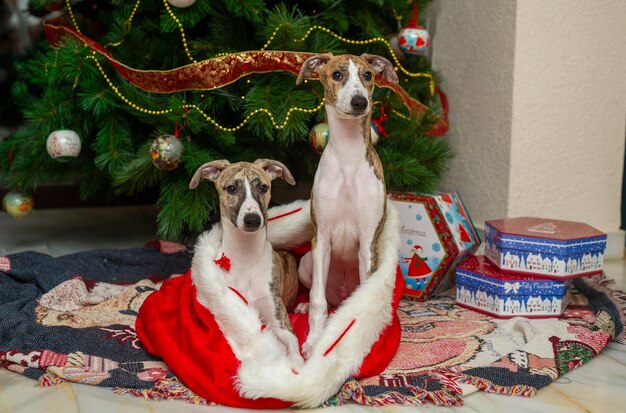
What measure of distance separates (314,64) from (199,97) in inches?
30.1

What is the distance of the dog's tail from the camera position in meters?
1.67

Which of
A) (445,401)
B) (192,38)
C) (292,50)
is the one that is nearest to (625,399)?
(445,401)

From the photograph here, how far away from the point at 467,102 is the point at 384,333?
1595 mm

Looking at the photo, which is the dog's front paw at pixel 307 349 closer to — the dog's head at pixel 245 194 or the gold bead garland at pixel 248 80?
the dog's head at pixel 245 194

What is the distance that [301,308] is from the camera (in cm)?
234

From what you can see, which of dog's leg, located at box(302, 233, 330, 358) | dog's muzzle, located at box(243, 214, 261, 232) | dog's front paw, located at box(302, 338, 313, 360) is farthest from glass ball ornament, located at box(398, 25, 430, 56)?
dog's front paw, located at box(302, 338, 313, 360)

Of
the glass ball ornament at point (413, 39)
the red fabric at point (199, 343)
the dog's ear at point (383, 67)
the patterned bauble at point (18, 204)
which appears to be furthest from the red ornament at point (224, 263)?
the patterned bauble at point (18, 204)

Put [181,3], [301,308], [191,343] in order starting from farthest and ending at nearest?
[181,3]
[301,308]
[191,343]

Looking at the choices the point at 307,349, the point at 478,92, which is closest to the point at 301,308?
the point at 307,349

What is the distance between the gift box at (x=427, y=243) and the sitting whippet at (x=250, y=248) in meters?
0.73

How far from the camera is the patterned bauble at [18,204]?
3.17m

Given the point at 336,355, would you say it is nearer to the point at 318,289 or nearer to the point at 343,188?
the point at 318,289

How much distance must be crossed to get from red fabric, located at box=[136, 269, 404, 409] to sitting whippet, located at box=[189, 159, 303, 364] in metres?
0.14

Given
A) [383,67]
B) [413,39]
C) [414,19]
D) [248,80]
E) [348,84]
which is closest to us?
[348,84]
